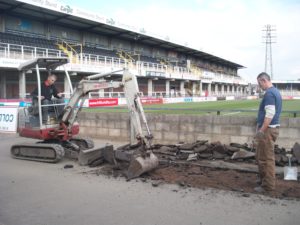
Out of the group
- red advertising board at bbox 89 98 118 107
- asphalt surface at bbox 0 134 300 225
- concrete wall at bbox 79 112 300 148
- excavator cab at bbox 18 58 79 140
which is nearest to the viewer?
asphalt surface at bbox 0 134 300 225

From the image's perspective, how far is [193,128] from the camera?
1255cm

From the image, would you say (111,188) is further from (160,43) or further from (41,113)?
(160,43)

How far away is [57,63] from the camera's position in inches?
433

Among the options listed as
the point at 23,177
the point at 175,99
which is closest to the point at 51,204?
the point at 23,177

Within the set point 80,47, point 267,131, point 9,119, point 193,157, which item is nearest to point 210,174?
point 193,157

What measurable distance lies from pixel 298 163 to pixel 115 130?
777cm

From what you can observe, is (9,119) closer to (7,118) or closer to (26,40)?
(7,118)

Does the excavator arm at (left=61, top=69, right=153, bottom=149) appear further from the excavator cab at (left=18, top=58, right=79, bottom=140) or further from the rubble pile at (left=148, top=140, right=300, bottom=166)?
the rubble pile at (left=148, top=140, right=300, bottom=166)

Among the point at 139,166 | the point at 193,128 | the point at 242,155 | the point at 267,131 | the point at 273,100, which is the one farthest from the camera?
the point at 193,128

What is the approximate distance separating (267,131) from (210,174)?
199cm

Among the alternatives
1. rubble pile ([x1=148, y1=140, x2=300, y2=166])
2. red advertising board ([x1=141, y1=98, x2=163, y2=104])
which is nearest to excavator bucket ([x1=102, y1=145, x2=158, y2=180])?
rubble pile ([x1=148, y1=140, x2=300, y2=166])

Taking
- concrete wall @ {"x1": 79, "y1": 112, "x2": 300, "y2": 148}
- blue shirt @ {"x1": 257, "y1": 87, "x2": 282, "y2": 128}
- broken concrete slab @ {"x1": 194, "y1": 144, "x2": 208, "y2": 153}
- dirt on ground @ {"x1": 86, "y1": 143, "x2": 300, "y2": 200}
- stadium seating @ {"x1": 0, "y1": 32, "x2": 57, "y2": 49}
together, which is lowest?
dirt on ground @ {"x1": 86, "y1": 143, "x2": 300, "y2": 200}

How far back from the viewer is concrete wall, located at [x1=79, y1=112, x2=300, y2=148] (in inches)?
430

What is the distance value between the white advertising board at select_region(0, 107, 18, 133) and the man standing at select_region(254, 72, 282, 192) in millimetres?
12933
